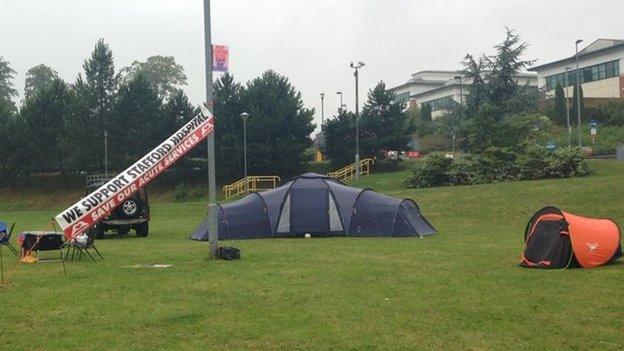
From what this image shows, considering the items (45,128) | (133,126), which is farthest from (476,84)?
(45,128)

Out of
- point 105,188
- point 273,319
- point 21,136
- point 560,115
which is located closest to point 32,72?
point 21,136

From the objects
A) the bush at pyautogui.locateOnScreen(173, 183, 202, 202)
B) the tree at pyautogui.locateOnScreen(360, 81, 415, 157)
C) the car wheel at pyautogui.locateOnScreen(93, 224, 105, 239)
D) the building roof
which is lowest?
the car wheel at pyautogui.locateOnScreen(93, 224, 105, 239)

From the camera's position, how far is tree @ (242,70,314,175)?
50.0m

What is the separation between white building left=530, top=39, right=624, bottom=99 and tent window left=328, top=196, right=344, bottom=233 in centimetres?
5303

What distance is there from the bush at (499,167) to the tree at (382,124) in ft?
40.3

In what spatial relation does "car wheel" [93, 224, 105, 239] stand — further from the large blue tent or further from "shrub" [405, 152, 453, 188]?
"shrub" [405, 152, 453, 188]

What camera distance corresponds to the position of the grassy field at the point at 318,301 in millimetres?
7234

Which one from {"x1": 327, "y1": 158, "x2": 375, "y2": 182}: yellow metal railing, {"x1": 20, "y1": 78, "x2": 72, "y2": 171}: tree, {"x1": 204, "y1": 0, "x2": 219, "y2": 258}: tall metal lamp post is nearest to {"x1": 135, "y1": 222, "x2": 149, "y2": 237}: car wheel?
{"x1": 204, "y1": 0, "x2": 219, "y2": 258}: tall metal lamp post

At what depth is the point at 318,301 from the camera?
9.28 metres

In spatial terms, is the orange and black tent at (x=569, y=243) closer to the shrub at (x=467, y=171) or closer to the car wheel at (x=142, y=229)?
the car wheel at (x=142, y=229)

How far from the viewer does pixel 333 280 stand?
11078 mm

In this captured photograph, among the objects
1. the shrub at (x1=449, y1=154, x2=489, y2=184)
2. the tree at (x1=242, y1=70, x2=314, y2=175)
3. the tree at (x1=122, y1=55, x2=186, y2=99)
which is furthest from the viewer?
the tree at (x1=122, y1=55, x2=186, y2=99)

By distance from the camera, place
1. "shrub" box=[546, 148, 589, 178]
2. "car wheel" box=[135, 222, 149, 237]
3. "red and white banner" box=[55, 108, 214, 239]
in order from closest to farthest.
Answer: "red and white banner" box=[55, 108, 214, 239], "car wheel" box=[135, 222, 149, 237], "shrub" box=[546, 148, 589, 178]

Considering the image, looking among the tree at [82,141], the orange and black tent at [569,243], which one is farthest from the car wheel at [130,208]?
the tree at [82,141]
